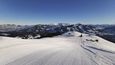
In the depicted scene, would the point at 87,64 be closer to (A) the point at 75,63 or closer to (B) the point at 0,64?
(A) the point at 75,63

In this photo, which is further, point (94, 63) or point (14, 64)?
point (94, 63)

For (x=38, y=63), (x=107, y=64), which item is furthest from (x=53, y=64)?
(x=107, y=64)

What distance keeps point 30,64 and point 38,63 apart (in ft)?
1.45

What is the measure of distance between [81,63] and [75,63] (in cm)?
37

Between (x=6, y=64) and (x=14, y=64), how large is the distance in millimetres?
427

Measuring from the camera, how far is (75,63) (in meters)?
6.73

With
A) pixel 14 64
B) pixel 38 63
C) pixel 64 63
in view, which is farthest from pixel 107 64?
pixel 14 64

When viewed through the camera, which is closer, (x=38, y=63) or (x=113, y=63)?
(x=38, y=63)

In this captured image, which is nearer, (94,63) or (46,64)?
(46,64)

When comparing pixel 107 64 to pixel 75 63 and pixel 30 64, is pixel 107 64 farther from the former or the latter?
pixel 30 64

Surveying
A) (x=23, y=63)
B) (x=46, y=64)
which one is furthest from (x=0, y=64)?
(x=46, y=64)

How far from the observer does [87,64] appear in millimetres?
6641

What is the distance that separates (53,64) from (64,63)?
2.15 feet

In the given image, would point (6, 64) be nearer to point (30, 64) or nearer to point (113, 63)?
point (30, 64)
